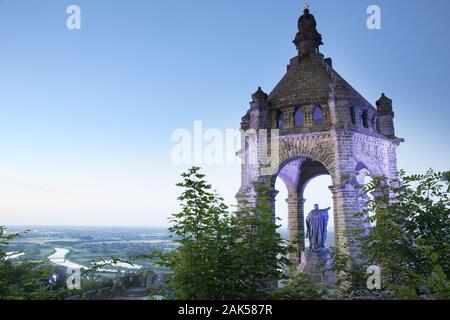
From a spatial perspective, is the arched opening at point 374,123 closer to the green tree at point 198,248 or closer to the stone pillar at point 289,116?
the stone pillar at point 289,116

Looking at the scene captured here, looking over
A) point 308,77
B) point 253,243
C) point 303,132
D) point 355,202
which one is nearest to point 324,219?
point 355,202

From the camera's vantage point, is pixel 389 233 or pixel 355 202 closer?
pixel 389 233

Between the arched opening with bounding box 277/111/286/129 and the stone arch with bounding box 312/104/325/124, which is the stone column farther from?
the stone arch with bounding box 312/104/325/124

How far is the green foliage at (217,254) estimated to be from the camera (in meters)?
5.40

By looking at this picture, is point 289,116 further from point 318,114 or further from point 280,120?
point 318,114

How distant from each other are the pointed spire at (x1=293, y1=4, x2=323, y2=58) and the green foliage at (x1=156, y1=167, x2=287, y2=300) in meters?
14.6

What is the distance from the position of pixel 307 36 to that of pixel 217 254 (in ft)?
53.2

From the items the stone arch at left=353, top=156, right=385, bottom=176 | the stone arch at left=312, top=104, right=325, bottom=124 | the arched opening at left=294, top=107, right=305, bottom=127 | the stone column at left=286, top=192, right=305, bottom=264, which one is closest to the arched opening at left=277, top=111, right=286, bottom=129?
the arched opening at left=294, top=107, right=305, bottom=127

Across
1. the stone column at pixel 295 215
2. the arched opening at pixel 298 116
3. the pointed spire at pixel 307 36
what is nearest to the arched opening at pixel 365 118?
the arched opening at pixel 298 116

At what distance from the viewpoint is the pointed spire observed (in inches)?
725
